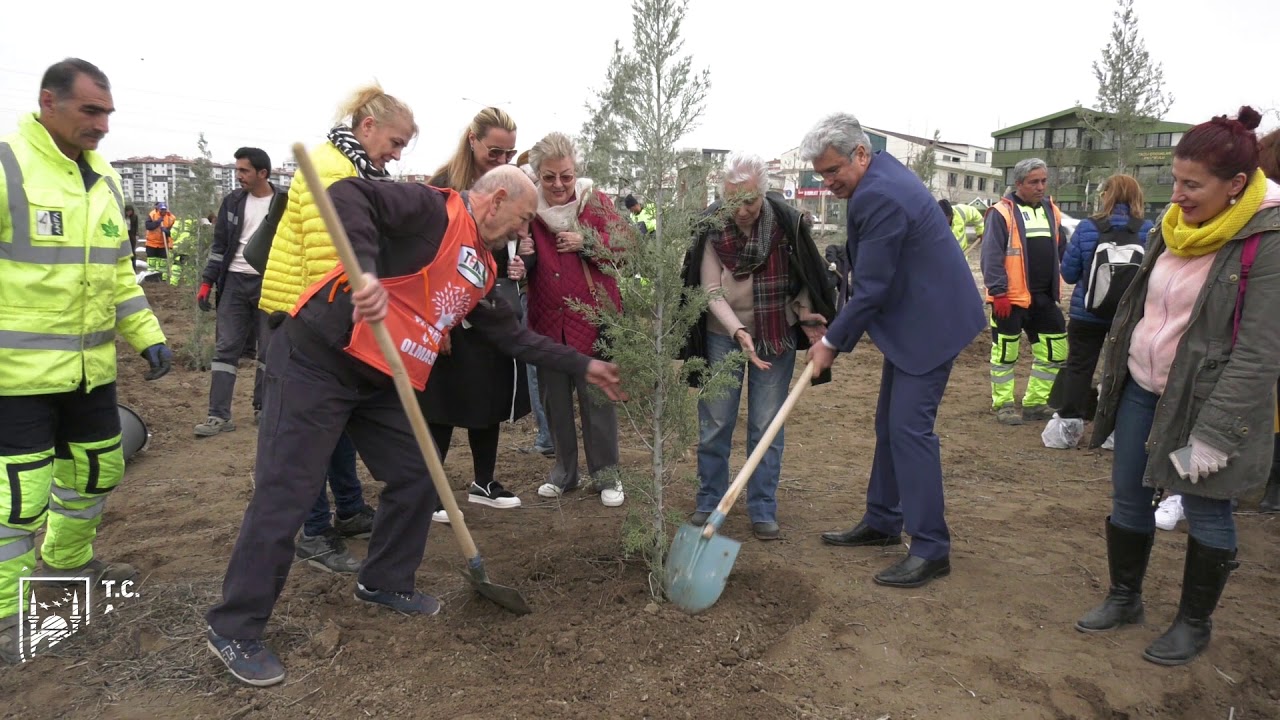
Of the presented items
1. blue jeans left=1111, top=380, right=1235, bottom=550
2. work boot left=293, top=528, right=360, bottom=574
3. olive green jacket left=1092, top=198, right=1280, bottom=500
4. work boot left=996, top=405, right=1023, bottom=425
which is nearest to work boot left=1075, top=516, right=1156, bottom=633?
blue jeans left=1111, top=380, right=1235, bottom=550

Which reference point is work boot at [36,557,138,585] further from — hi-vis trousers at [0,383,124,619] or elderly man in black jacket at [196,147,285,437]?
elderly man in black jacket at [196,147,285,437]

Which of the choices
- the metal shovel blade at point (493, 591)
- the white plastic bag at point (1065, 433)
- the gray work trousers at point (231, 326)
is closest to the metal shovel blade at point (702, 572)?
the metal shovel blade at point (493, 591)

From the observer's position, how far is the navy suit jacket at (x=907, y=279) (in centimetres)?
379

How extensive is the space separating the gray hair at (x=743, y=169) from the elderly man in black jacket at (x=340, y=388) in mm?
1132

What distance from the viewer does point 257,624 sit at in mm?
3078

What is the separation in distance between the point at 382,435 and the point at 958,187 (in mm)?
63780

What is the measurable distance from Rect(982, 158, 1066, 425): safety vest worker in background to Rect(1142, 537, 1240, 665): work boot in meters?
4.13

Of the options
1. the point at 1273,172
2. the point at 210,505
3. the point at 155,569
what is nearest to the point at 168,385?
the point at 210,505

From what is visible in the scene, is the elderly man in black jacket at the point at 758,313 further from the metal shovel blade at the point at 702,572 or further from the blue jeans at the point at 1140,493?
the blue jeans at the point at 1140,493

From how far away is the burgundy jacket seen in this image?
460cm

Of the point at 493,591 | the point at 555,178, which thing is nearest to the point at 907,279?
the point at 555,178

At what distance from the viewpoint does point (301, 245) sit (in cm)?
321

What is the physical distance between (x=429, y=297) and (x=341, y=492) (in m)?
1.80

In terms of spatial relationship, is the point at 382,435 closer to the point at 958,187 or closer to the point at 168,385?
the point at 168,385
